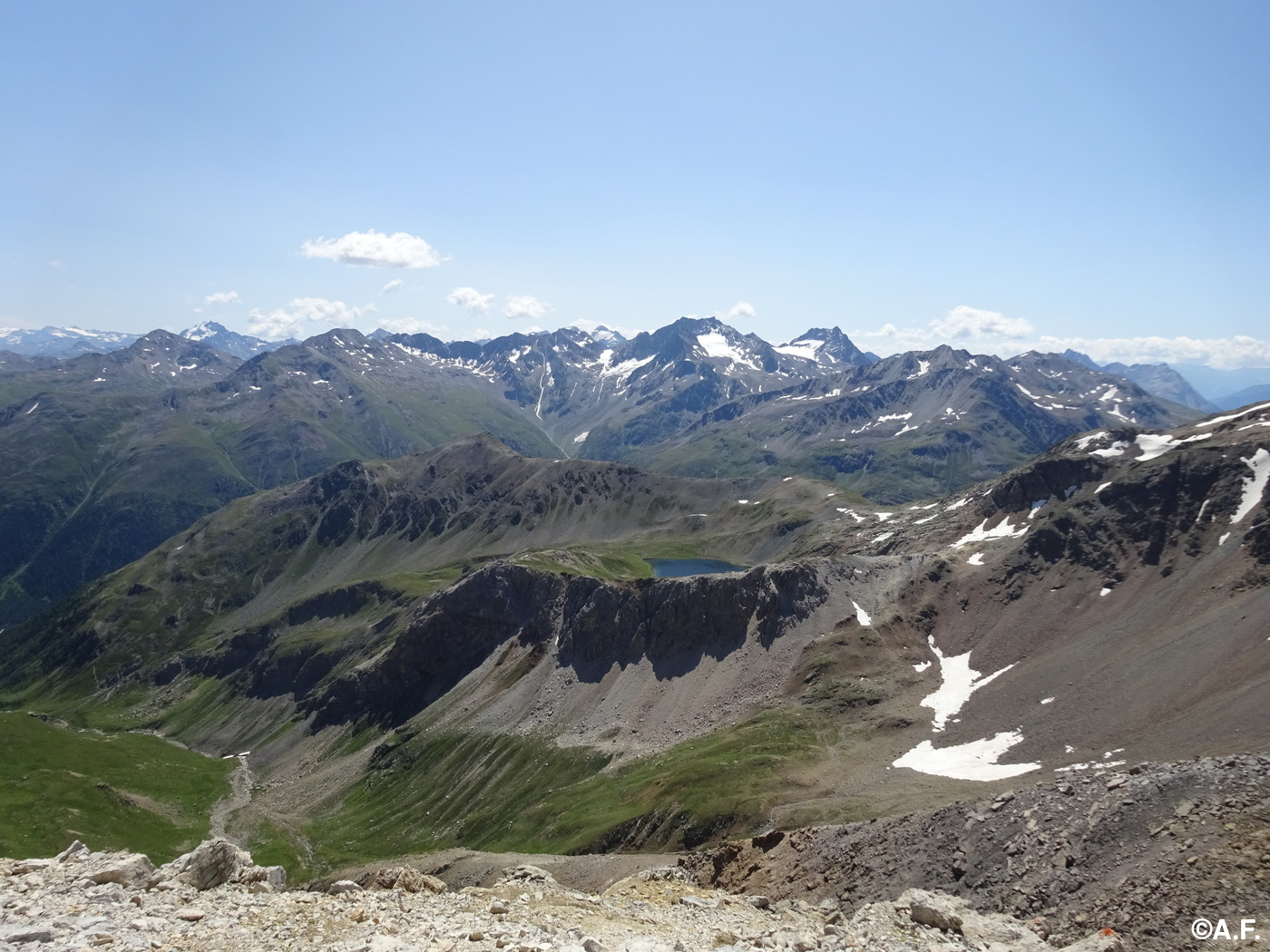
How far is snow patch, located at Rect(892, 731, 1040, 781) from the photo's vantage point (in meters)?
94.1

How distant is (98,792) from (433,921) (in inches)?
5497

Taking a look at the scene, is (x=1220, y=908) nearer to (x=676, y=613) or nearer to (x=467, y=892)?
(x=467, y=892)

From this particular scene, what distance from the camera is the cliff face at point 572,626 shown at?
15075cm

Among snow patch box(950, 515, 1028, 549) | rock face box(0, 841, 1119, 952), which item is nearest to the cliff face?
snow patch box(950, 515, 1028, 549)

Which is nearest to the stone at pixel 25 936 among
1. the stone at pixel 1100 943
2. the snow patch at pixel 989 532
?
the stone at pixel 1100 943

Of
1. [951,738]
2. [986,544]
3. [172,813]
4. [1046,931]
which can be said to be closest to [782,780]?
[951,738]

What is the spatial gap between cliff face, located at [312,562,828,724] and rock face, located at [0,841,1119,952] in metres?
112

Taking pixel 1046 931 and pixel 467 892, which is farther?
pixel 467 892

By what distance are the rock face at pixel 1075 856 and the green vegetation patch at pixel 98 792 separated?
10272 centimetres

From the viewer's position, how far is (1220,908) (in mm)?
29297

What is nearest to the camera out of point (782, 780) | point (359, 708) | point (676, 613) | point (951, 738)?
point (782, 780)

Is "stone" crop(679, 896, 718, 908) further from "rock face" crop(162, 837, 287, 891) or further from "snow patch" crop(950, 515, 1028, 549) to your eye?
"snow patch" crop(950, 515, 1028, 549)

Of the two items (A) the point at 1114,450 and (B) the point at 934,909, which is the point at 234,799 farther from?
(A) the point at 1114,450

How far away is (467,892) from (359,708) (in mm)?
167300
